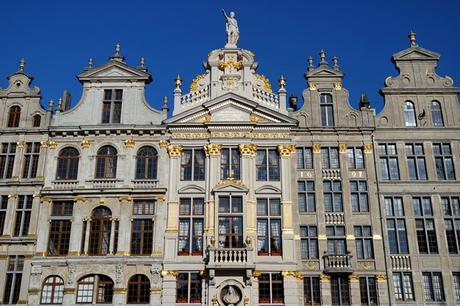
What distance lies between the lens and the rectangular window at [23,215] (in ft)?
111

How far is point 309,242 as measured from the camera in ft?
109

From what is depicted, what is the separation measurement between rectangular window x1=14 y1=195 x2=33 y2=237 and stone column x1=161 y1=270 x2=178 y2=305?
30.0 ft

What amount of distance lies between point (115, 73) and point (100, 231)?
10.9 meters

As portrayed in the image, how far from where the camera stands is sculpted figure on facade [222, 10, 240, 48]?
1527 inches

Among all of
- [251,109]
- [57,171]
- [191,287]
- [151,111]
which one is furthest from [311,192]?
[57,171]

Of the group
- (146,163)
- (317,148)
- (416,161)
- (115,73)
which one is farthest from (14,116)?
(416,161)

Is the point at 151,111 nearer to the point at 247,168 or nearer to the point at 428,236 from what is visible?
the point at 247,168

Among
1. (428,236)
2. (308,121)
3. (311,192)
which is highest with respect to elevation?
(308,121)

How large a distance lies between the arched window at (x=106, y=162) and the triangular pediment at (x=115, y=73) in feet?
16.7

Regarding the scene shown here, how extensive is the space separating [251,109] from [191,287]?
12.0 m

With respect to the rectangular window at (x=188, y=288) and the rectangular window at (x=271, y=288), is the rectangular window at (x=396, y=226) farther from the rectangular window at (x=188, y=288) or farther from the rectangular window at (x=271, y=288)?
the rectangular window at (x=188, y=288)

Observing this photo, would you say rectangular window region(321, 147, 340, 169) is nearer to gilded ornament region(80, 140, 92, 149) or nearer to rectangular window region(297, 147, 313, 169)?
rectangular window region(297, 147, 313, 169)

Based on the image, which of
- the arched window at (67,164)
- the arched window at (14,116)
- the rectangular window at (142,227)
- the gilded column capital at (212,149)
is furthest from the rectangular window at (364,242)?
the arched window at (14,116)

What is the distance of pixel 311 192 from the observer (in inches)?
1352
